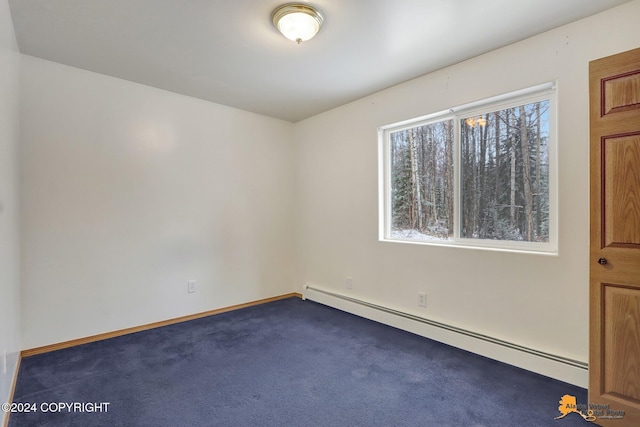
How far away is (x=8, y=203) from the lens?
201cm

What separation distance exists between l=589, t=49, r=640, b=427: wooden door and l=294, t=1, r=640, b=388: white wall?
0.37 metres

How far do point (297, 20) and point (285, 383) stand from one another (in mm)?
2367

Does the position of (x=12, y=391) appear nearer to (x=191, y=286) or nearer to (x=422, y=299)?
(x=191, y=286)

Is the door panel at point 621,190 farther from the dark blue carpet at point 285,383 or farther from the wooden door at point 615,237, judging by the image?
the dark blue carpet at point 285,383

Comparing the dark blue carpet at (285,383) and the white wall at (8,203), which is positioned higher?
the white wall at (8,203)

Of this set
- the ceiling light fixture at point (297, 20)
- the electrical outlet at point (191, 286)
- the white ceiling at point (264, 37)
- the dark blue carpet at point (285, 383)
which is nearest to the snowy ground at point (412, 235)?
the dark blue carpet at point (285, 383)

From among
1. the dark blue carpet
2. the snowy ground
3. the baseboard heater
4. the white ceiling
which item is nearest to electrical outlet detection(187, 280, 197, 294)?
the dark blue carpet

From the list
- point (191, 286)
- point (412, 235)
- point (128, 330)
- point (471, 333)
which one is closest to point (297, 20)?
point (412, 235)

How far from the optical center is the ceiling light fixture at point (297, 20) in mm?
1952

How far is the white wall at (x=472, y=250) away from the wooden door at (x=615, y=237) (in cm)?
37

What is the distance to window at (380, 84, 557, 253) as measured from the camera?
236cm

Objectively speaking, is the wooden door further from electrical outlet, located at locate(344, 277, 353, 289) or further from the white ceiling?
electrical outlet, located at locate(344, 277, 353, 289)

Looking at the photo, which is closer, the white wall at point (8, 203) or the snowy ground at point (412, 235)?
the white wall at point (8, 203)

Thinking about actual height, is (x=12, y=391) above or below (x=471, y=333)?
below
